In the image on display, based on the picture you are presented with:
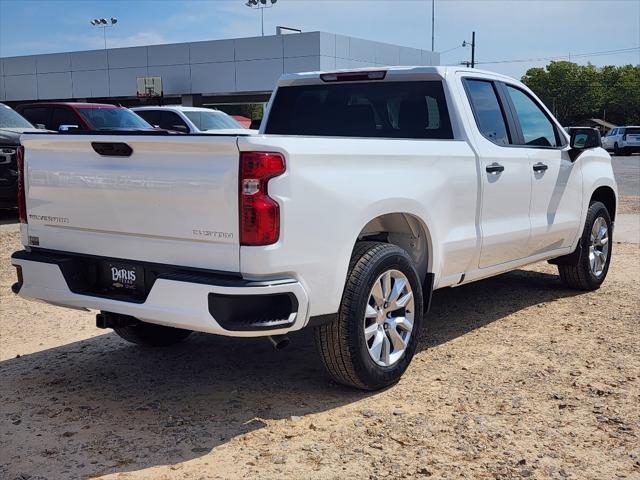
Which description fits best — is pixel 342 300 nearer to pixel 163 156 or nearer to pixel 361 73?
pixel 163 156

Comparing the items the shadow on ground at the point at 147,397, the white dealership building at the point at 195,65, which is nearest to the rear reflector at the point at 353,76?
the shadow on ground at the point at 147,397

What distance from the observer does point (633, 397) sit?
14.9ft

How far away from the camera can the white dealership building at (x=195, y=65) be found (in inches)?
1710

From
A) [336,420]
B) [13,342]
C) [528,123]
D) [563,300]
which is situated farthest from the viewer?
[563,300]

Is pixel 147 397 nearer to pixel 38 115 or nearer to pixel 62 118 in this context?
pixel 62 118

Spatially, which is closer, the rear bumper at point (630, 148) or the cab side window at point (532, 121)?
the cab side window at point (532, 121)

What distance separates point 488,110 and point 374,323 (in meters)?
2.25

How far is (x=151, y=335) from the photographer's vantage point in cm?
562

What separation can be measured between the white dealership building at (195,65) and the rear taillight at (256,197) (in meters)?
38.6

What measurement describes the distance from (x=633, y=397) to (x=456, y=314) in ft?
7.13

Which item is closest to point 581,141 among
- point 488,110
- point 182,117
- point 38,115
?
point 488,110

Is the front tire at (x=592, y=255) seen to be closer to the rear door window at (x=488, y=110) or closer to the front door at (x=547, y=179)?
the front door at (x=547, y=179)

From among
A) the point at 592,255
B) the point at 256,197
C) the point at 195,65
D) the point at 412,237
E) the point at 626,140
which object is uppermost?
the point at 195,65

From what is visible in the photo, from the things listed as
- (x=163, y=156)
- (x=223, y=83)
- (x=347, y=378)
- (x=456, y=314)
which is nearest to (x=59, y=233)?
(x=163, y=156)
